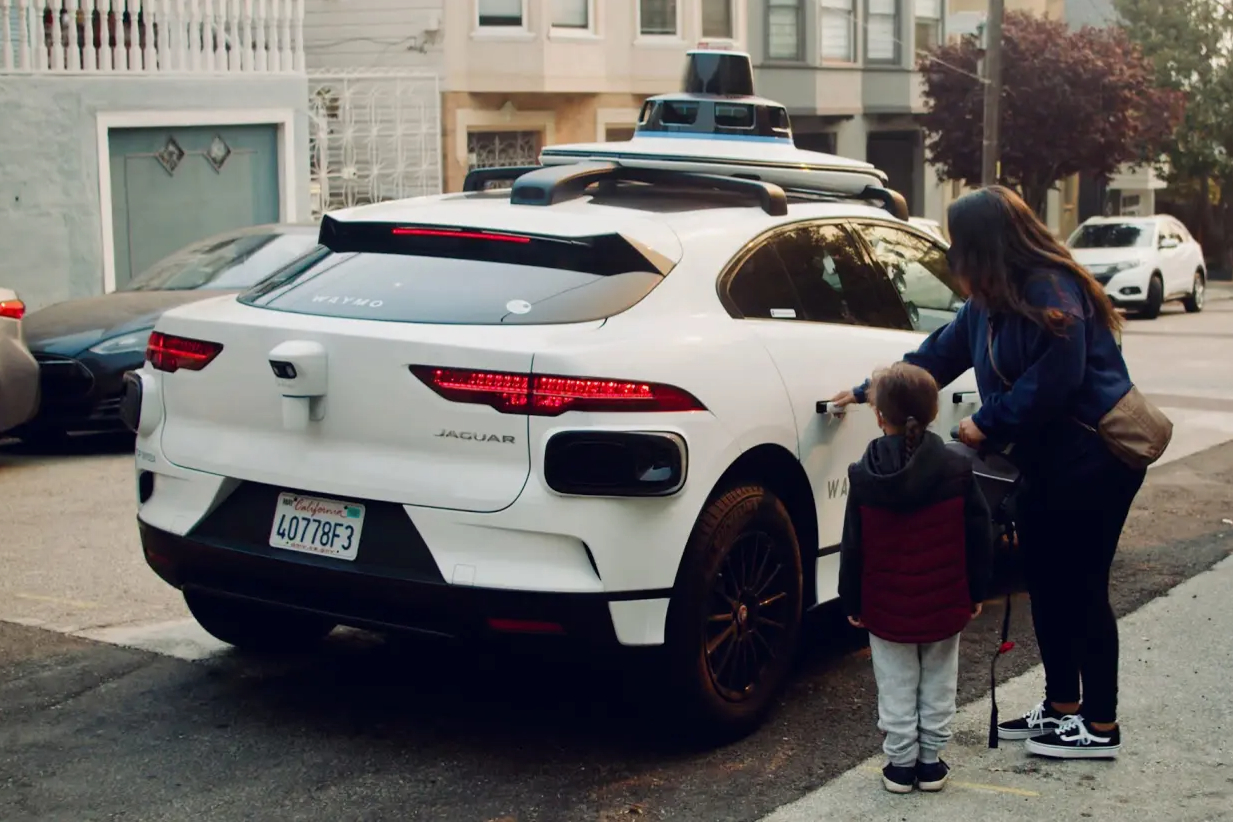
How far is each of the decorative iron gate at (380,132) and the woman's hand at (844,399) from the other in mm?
18148

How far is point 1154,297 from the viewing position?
25.4m

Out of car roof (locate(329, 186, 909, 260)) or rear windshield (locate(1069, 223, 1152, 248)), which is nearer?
car roof (locate(329, 186, 909, 260))

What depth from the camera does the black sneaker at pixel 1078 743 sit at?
5.02m

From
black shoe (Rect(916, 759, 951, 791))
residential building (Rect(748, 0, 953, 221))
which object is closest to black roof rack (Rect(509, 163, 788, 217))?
black shoe (Rect(916, 759, 951, 791))

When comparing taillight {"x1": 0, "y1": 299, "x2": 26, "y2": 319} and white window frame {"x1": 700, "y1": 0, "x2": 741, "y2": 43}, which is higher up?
white window frame {"x1": 700, "y1": 0, "x2": 741, "y2": 43}

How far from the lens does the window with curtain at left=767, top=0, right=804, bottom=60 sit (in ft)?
97.8

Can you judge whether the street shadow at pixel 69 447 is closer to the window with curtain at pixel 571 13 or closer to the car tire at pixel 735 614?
the car tire at pixel 735 614

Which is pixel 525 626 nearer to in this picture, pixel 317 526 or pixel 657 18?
pixel 317 526

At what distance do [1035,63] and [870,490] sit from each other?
92.6 feet

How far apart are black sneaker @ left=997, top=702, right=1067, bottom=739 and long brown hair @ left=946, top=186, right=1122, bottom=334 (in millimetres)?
1217

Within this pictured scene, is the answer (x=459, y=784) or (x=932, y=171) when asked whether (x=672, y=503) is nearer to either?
(x=459, y=784)

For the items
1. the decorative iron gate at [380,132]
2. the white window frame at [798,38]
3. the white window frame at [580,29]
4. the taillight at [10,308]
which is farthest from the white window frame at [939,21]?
the taillight at [10,308]

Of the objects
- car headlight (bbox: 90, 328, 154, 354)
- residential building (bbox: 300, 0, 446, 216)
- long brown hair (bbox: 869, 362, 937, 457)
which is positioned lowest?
car headlight (bbox: 90, 328, 154, 354)

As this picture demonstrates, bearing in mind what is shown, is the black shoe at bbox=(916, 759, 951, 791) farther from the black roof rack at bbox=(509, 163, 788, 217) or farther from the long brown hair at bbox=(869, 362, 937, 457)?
the black roof rack at bbox=(509, 163, 788, 217)
